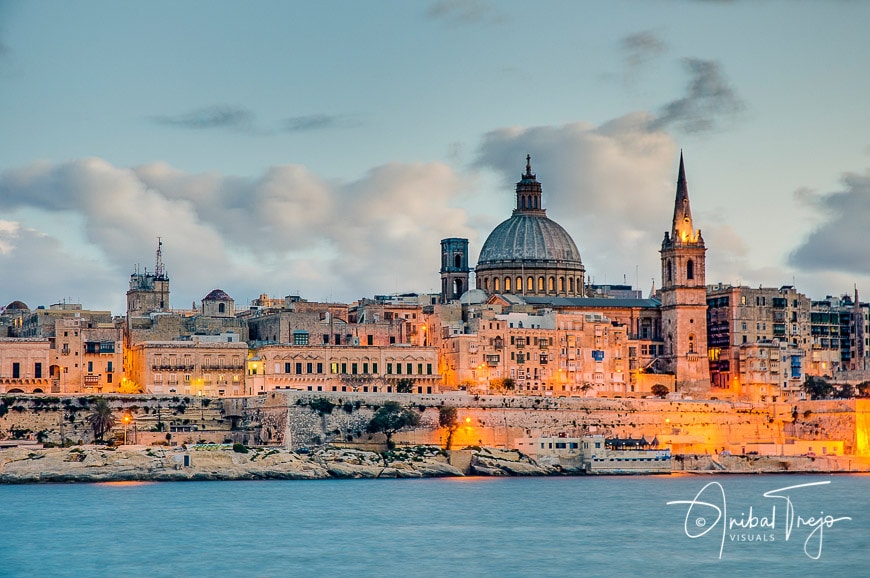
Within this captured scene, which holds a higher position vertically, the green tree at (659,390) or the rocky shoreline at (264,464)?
the green tree at (659,390)

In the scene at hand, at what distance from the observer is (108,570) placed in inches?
1770

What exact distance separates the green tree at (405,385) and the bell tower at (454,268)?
16439 mm

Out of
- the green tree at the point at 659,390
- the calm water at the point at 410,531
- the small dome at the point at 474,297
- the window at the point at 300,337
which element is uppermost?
the small dome at the point at 474,297

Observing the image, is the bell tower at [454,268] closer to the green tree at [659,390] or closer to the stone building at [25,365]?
the green tree at [659,390]

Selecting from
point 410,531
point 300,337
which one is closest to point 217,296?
point 300,337

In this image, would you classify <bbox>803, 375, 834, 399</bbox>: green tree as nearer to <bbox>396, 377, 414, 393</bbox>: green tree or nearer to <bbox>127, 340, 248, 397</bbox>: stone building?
<bbox>396, 377, 414, 393</bbox>: green tree

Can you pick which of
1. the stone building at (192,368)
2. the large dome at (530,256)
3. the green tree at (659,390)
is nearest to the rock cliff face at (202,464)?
the stone building at (192,368)

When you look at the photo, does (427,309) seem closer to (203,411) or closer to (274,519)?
Result: (203,411)

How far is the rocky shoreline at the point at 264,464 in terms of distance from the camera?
229ft

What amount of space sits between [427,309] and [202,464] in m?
22.5

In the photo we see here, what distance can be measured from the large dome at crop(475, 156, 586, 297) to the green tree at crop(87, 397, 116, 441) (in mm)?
28814

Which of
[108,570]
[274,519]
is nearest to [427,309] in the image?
[274,519]

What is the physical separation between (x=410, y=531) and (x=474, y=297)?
43771 mm

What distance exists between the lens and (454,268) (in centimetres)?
10162
